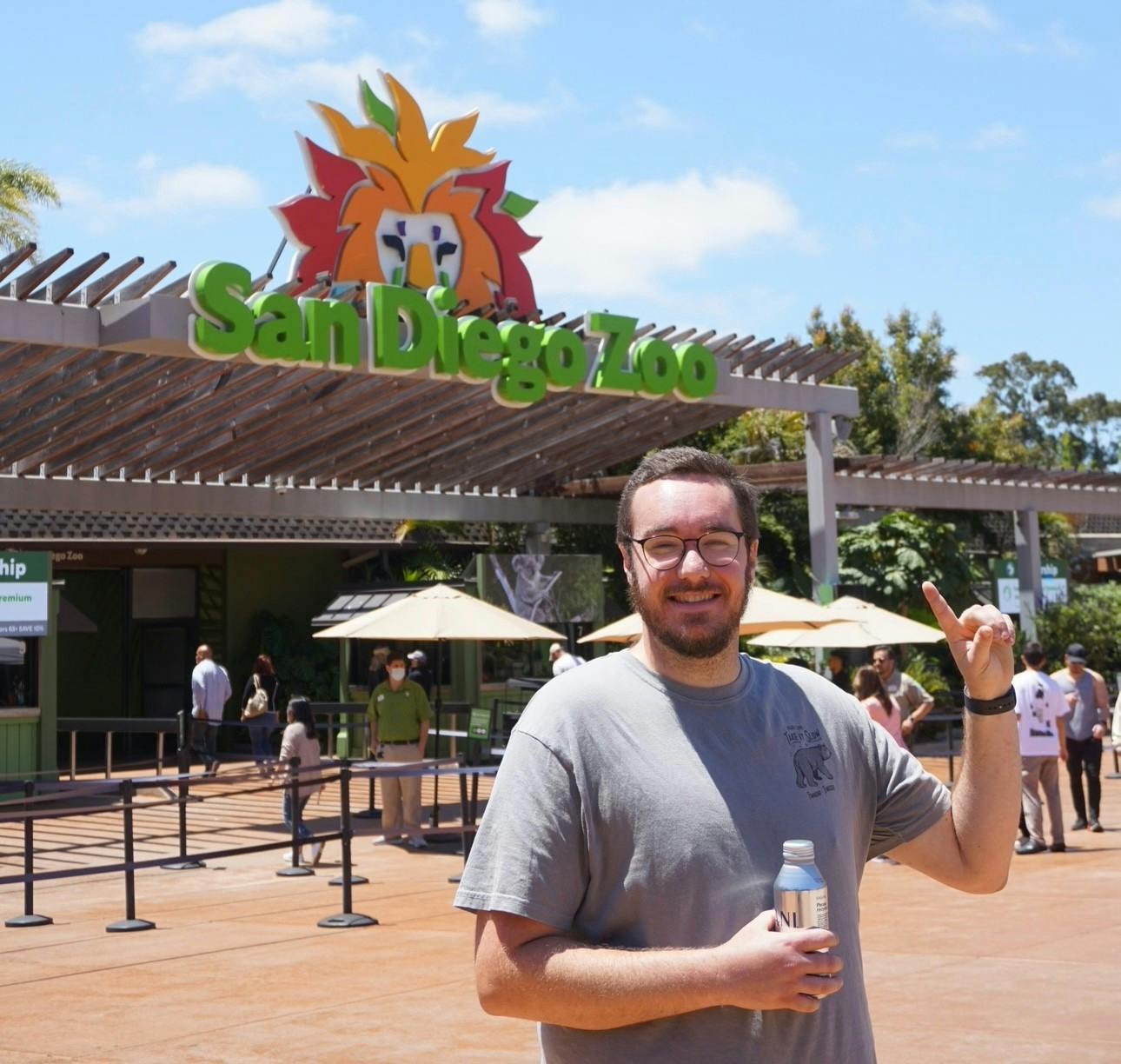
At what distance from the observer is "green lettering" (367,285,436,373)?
722 inches

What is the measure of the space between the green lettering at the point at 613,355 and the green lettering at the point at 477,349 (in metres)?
1.67

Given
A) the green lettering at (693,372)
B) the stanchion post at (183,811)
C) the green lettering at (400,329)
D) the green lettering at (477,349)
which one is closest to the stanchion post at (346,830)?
the stanchion post at (183,811)

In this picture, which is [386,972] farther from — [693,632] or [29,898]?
[693,632]

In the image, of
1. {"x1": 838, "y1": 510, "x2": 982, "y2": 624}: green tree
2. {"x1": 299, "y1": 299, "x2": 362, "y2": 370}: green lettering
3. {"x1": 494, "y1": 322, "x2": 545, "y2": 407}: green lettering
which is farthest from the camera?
{"x1": 838, "y1": 510, "x2": 982, "y2": 624}: green tree

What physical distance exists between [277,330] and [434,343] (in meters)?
2.21

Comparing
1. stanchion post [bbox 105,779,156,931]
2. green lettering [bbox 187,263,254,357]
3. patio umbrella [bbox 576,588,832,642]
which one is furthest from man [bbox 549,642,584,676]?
stanchion post [bbox 105,779,156,931]

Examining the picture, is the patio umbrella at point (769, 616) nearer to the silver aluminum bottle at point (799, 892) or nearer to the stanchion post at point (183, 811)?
the stanchion post at point (183, 811)

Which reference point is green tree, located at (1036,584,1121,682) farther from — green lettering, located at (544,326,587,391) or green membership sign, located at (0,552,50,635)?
green membership sign, located at (0,552,50,635)

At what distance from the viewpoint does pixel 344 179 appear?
2058cm

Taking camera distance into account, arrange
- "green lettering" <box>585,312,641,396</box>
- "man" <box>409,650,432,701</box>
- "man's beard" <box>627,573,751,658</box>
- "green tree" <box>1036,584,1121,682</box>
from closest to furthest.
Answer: "man's beard" <box>627,573,751,658</box>
"green lettering" <box>585,312,641,396</box>
"man" <box>409,650,432,701</box>
"green tree" <box>1036,584,1121,682</box>

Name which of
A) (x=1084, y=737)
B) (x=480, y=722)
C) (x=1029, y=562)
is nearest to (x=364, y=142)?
(x=480, y=722)

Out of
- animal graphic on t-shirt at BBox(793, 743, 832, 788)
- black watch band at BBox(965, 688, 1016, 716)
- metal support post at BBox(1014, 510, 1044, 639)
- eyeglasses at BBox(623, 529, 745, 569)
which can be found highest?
metal support post at BBox(1014, 510, 1044, 639)

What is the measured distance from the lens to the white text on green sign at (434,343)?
1698 centimetres

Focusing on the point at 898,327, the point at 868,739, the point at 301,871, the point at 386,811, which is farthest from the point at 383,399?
the point at 898,327
